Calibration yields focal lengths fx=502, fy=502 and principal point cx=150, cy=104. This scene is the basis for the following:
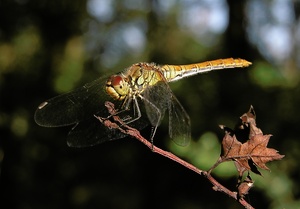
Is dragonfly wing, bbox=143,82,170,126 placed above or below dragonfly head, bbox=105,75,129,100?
below

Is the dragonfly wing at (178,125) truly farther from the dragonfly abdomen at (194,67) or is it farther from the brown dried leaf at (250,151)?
the brown dried leaf at (250,151)

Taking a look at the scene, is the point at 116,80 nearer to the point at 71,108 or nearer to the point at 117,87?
the point at 117,87

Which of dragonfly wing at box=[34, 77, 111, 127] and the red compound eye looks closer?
the red compound eye

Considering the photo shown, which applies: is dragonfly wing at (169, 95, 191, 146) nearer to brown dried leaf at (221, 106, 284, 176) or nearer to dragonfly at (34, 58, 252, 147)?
dragonfly at (34, 58, 252, 147)

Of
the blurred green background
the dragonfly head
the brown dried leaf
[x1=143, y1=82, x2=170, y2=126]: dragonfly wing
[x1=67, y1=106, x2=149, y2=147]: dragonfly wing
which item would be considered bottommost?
the blurred green background

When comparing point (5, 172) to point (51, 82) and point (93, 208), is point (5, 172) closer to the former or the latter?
point (51, 82)

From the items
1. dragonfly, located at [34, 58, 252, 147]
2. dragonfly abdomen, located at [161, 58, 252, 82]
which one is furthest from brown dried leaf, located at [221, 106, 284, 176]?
dragonfly abdomen, located at [161, 58, 252, 82]

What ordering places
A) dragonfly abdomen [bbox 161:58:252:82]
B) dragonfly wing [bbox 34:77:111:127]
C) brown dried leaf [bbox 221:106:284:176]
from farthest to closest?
dragonfly abdomen [bbox 161:58:252:82]
dragonfly wing [bbox 34:77:111:127]
brown dried leaf [bbox 221:106:284:176]

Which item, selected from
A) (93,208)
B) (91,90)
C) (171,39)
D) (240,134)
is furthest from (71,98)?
(171,39)
